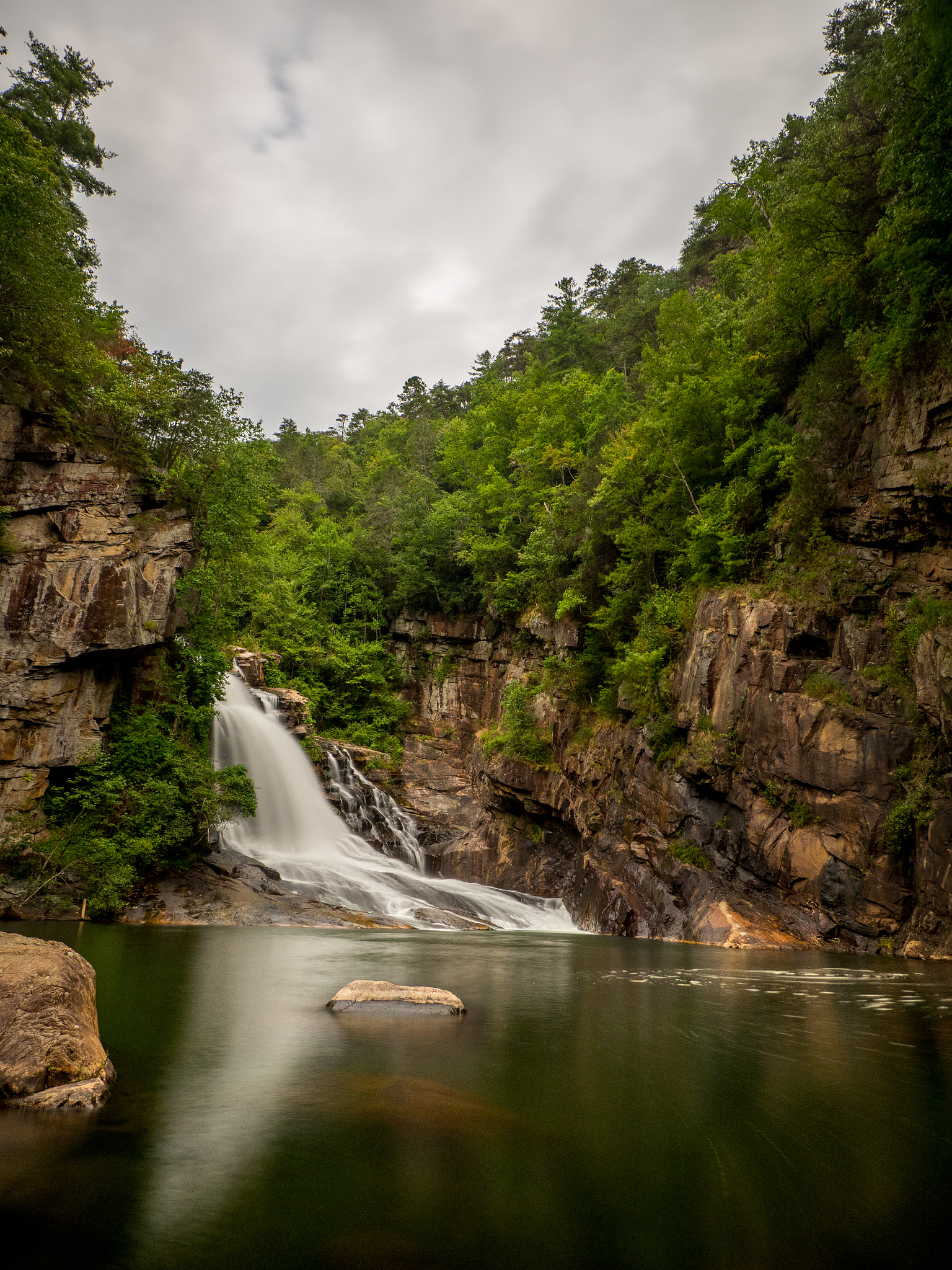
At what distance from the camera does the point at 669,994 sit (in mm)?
10070

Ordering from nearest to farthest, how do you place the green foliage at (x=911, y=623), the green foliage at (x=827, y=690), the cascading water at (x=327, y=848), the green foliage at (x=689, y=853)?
1. the green foliage at (x=911, y=623)
2. the green foliage at (x=827, y=690)
3. the green foliage at (x=689, y=853)
4. the cascading water at (x=327, y=848)

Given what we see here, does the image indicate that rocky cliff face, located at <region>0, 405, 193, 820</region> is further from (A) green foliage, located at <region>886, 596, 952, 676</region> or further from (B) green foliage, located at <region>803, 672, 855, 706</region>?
(A) green foliage, located at <region>886, 596, 952, 676</region>

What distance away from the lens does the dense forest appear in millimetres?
17641

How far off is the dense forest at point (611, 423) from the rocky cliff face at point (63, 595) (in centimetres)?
93

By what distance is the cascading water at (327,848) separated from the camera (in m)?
21.9

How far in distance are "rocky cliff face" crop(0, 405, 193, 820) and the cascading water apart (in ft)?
22.9

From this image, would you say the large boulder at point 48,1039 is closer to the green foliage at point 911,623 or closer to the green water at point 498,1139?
the green water at point 498,1139

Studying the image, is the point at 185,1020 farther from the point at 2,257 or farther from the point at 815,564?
the point at 2,257

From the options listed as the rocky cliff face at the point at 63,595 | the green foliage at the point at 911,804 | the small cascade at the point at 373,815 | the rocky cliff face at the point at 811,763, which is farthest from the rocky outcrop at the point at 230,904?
the green foliage at the point at 911,804

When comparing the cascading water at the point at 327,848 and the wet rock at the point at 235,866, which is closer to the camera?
the wet rock at the point at 235,866

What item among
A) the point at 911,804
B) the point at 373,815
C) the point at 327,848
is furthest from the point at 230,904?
the point at 911,804

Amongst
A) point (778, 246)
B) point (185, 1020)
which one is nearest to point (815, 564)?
point (778, 246)

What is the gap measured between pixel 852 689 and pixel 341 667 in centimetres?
2719

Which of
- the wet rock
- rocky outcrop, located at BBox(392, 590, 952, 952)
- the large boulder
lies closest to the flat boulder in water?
the large boulder
